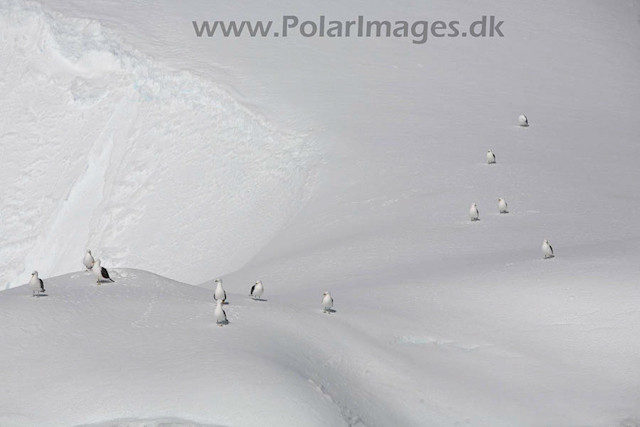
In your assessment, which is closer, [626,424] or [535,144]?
[626,424]

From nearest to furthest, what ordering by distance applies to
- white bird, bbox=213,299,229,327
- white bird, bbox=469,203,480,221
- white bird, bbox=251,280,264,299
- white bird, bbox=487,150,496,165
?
white bird, bbox=213,299,229,327
white bird, bbox=251,280,264,299
white bird, bbox=469,203,480,221
white bird, bbox=487,150,496,165

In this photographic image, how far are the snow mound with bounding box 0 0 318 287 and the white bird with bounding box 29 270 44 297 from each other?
16.5 metres

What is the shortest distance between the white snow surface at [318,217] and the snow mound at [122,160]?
0.10 metres

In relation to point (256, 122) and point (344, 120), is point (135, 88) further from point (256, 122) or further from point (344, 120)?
point (344, 120)

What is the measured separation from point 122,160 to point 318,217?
1125 centimetres

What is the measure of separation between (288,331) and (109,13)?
31366 mm

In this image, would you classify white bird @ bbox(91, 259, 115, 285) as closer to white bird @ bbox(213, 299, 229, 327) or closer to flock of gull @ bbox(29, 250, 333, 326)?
flock of gull @ bbox(29, 250, 333, 326)

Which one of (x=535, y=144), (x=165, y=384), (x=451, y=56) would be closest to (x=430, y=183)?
(x=535, y=144)

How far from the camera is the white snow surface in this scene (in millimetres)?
20625

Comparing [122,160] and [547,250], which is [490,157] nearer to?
[547,250]

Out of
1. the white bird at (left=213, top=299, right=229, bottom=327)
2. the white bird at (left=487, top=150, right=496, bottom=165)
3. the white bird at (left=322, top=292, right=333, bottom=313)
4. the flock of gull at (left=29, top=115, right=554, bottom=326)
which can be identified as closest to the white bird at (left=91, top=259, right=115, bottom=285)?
the flock of gull at (left=29, top=115, right=554, bottom=326)

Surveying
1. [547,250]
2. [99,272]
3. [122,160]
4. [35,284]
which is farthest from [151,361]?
[122,160]

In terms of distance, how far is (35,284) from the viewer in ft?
74.3

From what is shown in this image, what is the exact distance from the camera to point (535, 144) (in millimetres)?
42719
